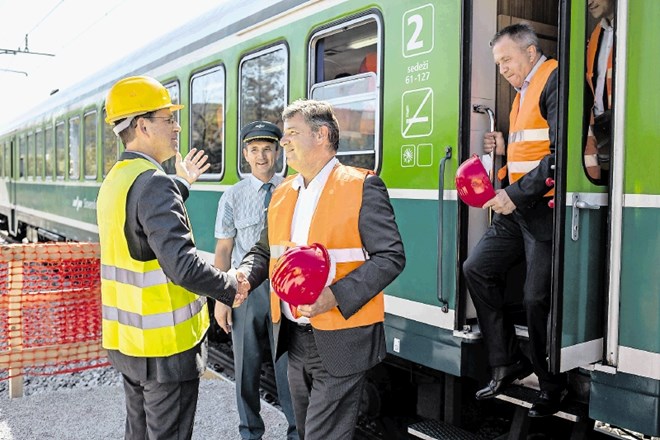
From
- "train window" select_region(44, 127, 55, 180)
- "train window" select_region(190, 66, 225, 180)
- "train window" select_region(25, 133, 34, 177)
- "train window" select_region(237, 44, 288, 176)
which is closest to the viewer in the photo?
"train window" select_region(237, 44, 288, 176)

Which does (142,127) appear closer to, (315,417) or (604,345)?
(315,417)

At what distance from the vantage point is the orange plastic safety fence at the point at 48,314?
221 inches

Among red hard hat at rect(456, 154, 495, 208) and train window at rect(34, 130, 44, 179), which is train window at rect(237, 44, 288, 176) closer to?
red hard hat at rect(456, 154, 495, 208)

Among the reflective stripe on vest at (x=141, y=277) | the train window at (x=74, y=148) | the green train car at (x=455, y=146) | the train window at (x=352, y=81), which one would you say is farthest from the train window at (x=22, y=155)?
the reflective stripe on vest at (x=141, y=277)

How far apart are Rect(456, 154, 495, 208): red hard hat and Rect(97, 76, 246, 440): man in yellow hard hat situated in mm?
1182

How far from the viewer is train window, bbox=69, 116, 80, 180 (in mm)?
11547

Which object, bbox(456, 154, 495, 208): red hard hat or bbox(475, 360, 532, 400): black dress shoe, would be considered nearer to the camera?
bbox(456, 154, 495, 208): red hard hat

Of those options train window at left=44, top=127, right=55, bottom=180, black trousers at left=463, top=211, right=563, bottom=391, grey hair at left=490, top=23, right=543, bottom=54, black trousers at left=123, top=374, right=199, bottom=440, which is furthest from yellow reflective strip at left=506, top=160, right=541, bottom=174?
train window at left=44, top=127, right=55, bottom=180

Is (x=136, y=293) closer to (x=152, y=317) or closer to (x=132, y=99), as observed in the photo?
(x=152, y=317)

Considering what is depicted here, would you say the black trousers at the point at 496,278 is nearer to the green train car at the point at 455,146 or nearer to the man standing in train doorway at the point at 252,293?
the green train car at the point at 455,146

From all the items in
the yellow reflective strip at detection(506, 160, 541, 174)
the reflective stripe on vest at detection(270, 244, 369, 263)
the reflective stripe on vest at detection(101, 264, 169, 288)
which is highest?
the yellow reflective strip at detection(506, 160, 541, 174)

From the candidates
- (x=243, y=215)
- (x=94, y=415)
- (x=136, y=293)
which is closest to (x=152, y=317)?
(x=136, y=293)

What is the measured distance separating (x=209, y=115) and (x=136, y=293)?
394cm

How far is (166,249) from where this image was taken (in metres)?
2.61
